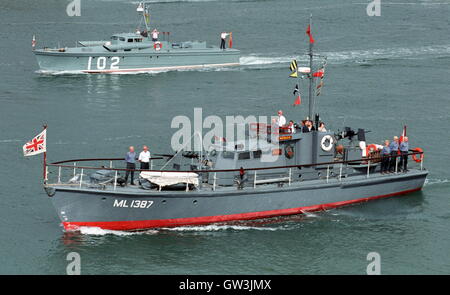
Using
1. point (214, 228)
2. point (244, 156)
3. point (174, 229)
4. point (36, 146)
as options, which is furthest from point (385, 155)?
point (36, 146)

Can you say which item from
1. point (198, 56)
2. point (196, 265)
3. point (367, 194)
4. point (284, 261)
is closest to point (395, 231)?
point (367, 194)

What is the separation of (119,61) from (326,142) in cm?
3648

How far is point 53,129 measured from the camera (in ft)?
159

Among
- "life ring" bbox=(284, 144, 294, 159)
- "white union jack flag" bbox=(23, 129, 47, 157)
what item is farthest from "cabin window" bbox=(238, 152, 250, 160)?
"white union jack flag" bbox=(23, 129, 47, 157)

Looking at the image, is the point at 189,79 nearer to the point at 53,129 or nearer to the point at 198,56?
the point at 198,56

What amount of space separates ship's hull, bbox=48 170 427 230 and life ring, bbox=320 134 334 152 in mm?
1524

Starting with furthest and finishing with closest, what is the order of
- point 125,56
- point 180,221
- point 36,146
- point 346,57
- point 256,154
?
point 346,57, point 125,56, point 256,154, point 180,221, point 36,146

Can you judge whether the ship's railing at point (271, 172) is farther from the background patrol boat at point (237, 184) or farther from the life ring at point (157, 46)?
the life ring at point (157, 46)

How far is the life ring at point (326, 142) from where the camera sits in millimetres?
33906

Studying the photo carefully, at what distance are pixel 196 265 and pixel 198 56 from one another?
137 feet

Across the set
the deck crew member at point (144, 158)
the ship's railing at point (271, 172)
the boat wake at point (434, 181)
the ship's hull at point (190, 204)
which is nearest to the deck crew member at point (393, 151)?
the ship's railing at point (271, 172)

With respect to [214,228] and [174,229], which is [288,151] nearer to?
[214,228]

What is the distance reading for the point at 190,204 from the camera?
31.4 metres

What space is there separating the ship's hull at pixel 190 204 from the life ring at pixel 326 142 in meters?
1.52
